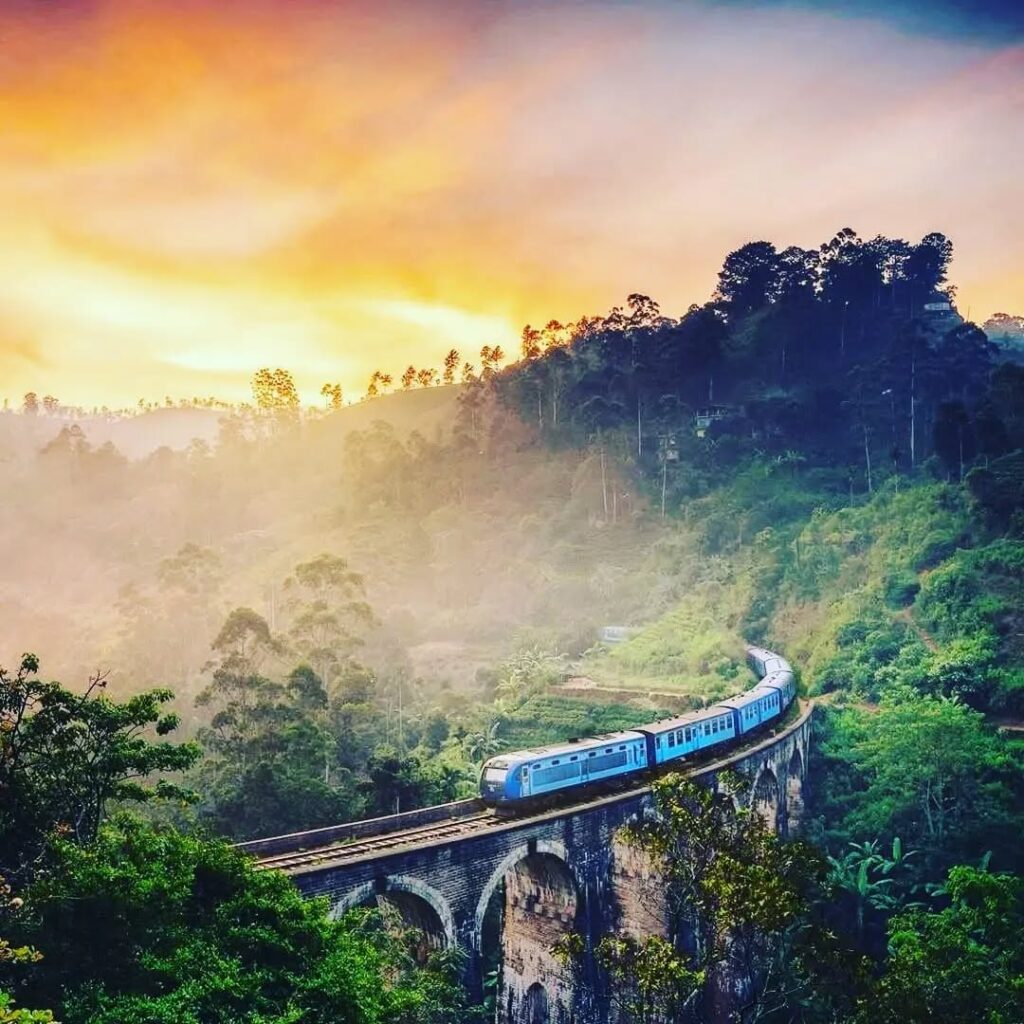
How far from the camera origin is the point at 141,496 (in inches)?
3723

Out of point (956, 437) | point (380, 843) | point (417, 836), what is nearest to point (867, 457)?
point (956, 437)

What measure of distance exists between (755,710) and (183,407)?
193661 millimetres

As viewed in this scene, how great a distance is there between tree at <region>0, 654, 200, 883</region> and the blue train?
28.3 feet

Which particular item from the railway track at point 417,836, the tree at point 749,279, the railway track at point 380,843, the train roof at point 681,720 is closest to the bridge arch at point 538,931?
the railway track at point 417,836

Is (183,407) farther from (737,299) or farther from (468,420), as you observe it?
(737,299)

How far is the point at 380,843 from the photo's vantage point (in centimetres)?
1756

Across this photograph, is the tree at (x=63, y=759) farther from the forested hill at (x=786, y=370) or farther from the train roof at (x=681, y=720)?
the forested hill at (x=786, y=370)

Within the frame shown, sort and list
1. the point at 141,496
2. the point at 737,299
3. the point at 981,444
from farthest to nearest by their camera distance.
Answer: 1. the point at 141,496
2. the point at 737,299
3. the point at 981,444

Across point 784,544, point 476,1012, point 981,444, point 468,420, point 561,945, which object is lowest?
point 476,1012

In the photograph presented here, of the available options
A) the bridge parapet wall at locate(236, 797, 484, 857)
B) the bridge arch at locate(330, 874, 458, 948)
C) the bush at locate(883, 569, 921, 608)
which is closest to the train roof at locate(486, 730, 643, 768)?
the bridge parapet wall at locate(236, 797, 484, 857)

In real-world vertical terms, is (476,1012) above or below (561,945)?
below

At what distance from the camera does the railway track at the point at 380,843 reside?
16.0 meters

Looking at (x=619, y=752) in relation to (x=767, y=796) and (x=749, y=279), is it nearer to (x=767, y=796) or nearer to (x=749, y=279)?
(x=767, y=796)

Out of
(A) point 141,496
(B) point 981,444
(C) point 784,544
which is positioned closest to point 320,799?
(C) point 784,544
